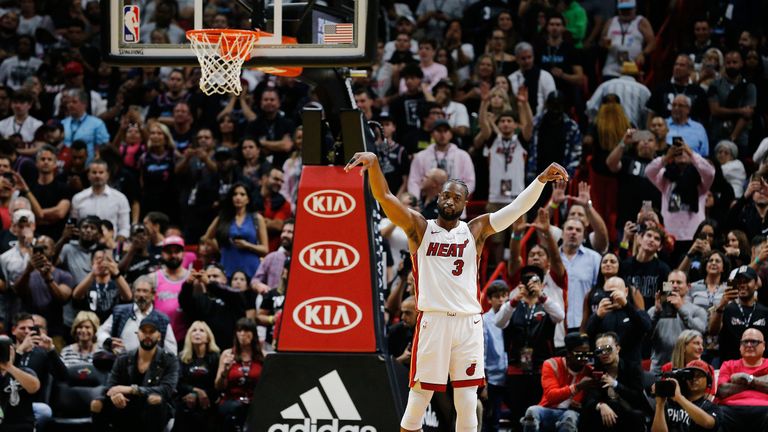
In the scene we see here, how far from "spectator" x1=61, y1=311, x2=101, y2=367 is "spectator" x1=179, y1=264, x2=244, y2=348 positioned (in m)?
0.96

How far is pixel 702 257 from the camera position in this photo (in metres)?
13.7

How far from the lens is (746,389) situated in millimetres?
12219

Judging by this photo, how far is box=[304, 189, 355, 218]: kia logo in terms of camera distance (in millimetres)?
11383

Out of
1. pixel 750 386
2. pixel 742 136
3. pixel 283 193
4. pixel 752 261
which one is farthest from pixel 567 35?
pixel 750 386

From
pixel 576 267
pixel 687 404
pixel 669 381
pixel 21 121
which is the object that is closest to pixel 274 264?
pixel 576 267

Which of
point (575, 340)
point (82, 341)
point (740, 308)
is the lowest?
point (82, 341)

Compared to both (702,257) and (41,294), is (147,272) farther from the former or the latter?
(702,257)

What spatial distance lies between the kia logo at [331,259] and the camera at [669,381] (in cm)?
284

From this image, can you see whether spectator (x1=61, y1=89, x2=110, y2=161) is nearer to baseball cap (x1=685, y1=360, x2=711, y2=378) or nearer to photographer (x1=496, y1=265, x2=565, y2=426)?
photographer (x1=496, y1=265, x2=565, y2=426)

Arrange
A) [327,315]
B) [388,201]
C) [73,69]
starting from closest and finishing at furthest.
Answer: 1. [388,201]
2. [327,315]
3. [73,69]

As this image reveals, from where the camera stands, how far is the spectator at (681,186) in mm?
14898

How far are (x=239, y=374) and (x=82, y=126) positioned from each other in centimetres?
565

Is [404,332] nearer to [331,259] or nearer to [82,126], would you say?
[331,259]

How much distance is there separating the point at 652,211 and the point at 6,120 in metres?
Result: 8.76
